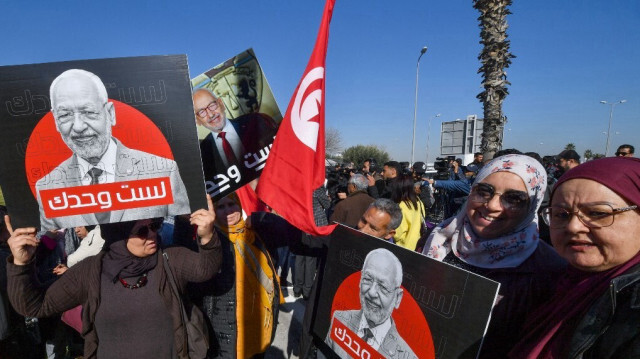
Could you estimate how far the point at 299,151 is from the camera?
6.47 feet

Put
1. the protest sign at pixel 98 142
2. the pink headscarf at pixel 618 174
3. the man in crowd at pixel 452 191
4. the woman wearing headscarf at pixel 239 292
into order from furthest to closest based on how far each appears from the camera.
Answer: the man in crowd at pixel 452 191 < the woman wearing headscarf at pixel 239 292 < the protest sign at pixel 98 142 < the pink headscarf at pixel 618 174

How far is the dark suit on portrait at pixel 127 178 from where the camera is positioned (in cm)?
143

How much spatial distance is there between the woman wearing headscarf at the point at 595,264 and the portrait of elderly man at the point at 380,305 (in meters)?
0.46

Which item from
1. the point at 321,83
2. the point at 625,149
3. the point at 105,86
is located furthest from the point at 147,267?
the point at 625,149

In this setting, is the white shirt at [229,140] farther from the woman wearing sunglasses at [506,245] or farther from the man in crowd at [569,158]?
the man in crowd at [569,158]

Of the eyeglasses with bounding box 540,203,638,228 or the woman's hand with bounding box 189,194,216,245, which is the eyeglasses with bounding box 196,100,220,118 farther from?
the eyeglasses with bounding box 540,203,638,228

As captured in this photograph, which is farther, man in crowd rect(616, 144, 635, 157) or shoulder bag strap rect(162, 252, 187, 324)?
man in crowd rect(616, 144, 635, 157)

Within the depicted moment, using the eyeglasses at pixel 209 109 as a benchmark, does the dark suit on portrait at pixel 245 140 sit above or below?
below

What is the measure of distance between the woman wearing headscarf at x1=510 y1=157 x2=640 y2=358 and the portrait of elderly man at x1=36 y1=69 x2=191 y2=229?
156cm

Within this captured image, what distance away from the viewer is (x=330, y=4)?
77.7 inches

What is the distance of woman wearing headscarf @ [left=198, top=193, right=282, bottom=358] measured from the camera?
2150 mm

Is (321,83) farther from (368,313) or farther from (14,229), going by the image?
(14,229)

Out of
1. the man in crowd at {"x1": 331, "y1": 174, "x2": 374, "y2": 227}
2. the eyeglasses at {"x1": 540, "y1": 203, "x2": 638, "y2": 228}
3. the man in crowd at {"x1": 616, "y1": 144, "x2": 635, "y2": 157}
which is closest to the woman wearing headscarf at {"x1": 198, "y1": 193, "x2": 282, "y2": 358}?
the eyeglasses at {"x1": 540, "y1": 203, "x2": 638, "y2": 228}

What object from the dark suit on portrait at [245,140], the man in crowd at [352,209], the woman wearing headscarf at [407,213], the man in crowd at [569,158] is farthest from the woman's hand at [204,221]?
the man in crowd at [569,158]
